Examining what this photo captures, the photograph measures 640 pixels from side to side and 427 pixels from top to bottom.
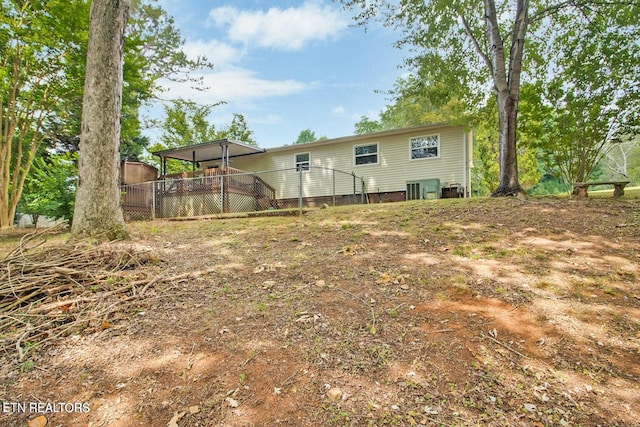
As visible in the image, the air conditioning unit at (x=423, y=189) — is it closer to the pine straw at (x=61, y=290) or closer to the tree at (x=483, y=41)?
the tree at (x=483, y=41)

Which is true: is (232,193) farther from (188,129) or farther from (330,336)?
(330,336)

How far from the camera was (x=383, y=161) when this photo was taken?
485 inches

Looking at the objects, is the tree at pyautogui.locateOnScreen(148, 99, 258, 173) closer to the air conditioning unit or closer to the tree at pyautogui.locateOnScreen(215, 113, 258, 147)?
the tree at pyautogui.locateOnScreen(215, 113, 258, 147)

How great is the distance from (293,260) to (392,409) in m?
2.25

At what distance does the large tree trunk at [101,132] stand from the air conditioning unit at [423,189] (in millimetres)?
9769

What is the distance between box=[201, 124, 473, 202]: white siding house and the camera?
11141 millimetres

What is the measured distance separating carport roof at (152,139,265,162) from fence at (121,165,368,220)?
1013 millimetres

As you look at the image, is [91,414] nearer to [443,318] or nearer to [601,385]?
[443,318]

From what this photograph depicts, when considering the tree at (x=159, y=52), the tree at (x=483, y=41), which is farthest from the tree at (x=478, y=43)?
the tree at (x=159, y=52)

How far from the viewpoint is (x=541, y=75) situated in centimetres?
927

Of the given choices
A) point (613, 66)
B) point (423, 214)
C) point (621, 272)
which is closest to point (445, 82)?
point (613, 66)

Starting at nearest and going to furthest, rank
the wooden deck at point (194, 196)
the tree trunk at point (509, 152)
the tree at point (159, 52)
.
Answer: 1. the tree trunk at point (509, 152)
2. the wooden deck at point (194, 196)
3. the tree at point (159, 52)

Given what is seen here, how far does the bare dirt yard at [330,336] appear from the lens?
4.80ft

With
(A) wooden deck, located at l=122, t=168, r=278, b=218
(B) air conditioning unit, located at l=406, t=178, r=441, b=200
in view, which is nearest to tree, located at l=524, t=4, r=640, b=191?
(B) air conditioning unit, located at l=406, t=178, r=441, b=200
